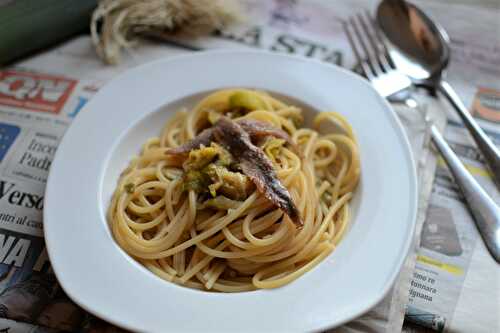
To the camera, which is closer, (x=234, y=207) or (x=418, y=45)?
(x=234, y=207)

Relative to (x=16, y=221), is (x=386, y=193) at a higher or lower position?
higher

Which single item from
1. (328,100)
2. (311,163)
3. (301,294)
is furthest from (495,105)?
(301,294)

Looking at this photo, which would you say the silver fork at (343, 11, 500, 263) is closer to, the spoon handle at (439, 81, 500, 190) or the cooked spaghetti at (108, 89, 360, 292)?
the spoon handle at (439, 81, 500, 190)

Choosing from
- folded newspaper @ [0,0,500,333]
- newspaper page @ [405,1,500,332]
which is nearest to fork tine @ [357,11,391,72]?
folded newspaper @ [0,0,500,333]

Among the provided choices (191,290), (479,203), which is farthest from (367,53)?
(191,290)

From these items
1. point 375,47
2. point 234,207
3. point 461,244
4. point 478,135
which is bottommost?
point 461,244

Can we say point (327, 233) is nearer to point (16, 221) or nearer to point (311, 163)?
point (311, 163)

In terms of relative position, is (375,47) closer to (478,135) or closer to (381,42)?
(381,42)
